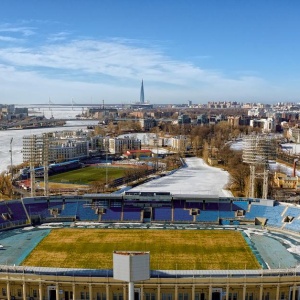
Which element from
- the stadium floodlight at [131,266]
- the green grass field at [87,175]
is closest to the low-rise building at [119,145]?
the green grass field at [87,175]

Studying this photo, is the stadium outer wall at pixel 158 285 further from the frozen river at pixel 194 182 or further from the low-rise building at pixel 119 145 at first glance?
the low-rise building at pixel 119 145

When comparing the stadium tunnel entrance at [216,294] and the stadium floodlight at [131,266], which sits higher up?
the stadium floodlight at [131,266]

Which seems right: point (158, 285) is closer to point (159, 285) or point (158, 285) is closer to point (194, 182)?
point (159, 285)

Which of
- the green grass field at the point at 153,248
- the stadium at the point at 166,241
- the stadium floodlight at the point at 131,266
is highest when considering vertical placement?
the stadium floodlight at the point at 131,266

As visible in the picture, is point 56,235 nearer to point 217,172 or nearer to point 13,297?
point 13,297

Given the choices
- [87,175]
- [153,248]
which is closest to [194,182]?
[87,175]
